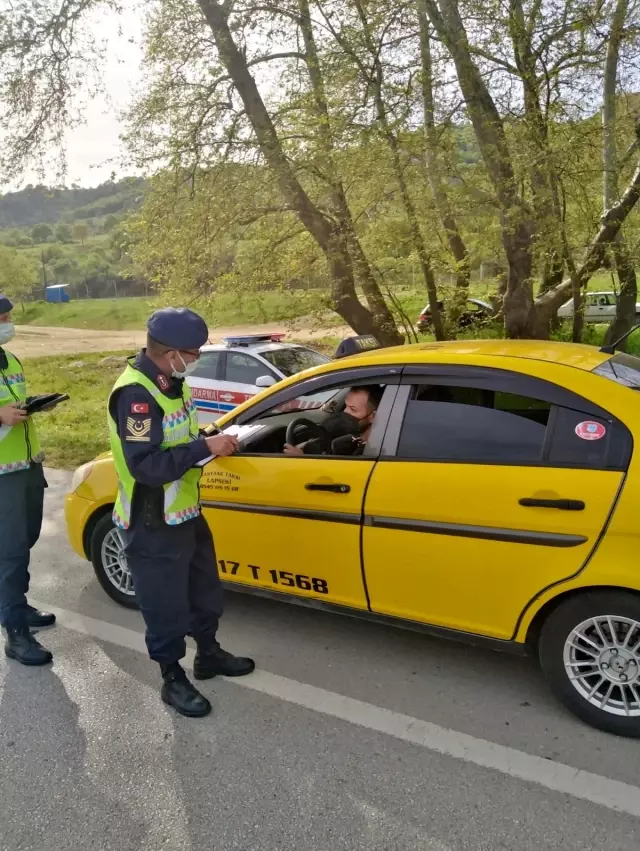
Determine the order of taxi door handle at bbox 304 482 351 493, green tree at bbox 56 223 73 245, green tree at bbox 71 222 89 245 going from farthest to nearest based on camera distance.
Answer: green tree at bbox 56 223 73 245, green tree at bbox 71 222 89 245, taxi door handle at bbox 304 482 351 493

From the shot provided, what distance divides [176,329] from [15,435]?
141cm

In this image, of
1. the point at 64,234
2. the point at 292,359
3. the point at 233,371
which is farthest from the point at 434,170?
the point at 64,234

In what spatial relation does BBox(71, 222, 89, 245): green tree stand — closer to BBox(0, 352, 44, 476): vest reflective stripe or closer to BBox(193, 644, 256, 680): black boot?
BBox(0, 352, 44, 476): vest reflective stripe

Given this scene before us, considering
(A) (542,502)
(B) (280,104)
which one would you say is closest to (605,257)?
(B) (280,104)

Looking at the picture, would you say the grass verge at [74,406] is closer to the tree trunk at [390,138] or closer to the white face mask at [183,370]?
the tree trunk at [390,138]

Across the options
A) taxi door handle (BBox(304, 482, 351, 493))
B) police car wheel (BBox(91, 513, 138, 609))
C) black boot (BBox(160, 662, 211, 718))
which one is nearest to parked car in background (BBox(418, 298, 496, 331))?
police car wheel (BBox(91, 513, 138, 609))

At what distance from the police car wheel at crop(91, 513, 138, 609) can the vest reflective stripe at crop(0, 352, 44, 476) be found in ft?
2.00

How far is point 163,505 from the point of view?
2.82 meters

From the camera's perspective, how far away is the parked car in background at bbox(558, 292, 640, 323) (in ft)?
28.1

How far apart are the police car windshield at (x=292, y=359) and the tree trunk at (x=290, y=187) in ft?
3.21

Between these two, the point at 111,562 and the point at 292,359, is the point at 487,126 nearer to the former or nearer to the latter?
the point at 292,359

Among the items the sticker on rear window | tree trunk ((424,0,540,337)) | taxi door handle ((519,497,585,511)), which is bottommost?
taxi door handle ((519,497,585,511))

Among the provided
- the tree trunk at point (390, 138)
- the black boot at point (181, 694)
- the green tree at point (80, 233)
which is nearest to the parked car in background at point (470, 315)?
the tree trunk at point (390, 138)

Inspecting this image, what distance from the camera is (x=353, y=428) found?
356 cm
